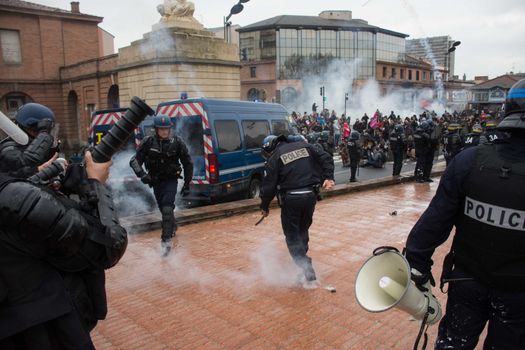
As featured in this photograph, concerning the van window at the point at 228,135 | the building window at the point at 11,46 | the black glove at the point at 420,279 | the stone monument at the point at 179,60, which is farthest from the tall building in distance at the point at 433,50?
the black glove at the point at 420,279

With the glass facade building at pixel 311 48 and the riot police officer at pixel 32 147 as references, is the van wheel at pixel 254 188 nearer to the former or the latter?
the riot police officer at pixel 32 147

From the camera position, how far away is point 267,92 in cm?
5256

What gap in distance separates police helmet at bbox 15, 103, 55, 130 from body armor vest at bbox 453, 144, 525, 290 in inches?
101

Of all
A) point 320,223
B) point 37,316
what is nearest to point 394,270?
point 37,316

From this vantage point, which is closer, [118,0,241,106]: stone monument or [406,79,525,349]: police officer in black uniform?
[406,79,525,349]: police officer in black uniform

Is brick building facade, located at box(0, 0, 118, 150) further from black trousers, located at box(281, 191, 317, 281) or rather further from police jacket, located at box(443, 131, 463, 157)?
black trousers, located at box(281, 191, 317, 281)

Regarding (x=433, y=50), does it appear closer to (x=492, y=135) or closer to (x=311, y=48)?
(x=311, y=48)

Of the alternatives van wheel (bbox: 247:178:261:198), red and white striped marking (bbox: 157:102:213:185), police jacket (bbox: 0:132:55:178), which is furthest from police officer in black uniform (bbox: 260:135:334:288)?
van wheel (bbox: 247:178:261:198)

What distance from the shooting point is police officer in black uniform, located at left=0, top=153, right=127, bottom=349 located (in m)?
1.56

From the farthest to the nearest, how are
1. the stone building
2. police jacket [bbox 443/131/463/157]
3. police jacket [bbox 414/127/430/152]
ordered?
the stone building, police jacket [bbox 414/127/430/152], police jacket [bbox 443/131/463/157]

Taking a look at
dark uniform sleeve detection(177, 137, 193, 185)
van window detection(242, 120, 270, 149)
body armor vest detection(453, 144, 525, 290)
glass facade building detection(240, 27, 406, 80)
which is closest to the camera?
body armor vest detection(453, 144, 525, 290)

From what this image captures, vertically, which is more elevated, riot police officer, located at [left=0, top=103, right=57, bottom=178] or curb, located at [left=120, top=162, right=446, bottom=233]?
riot police officer, located at [left=0, top=103, right=57, bottom=178]

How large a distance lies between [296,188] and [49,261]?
2.98 metres

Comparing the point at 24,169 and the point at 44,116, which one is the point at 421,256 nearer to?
the point at 24,169
